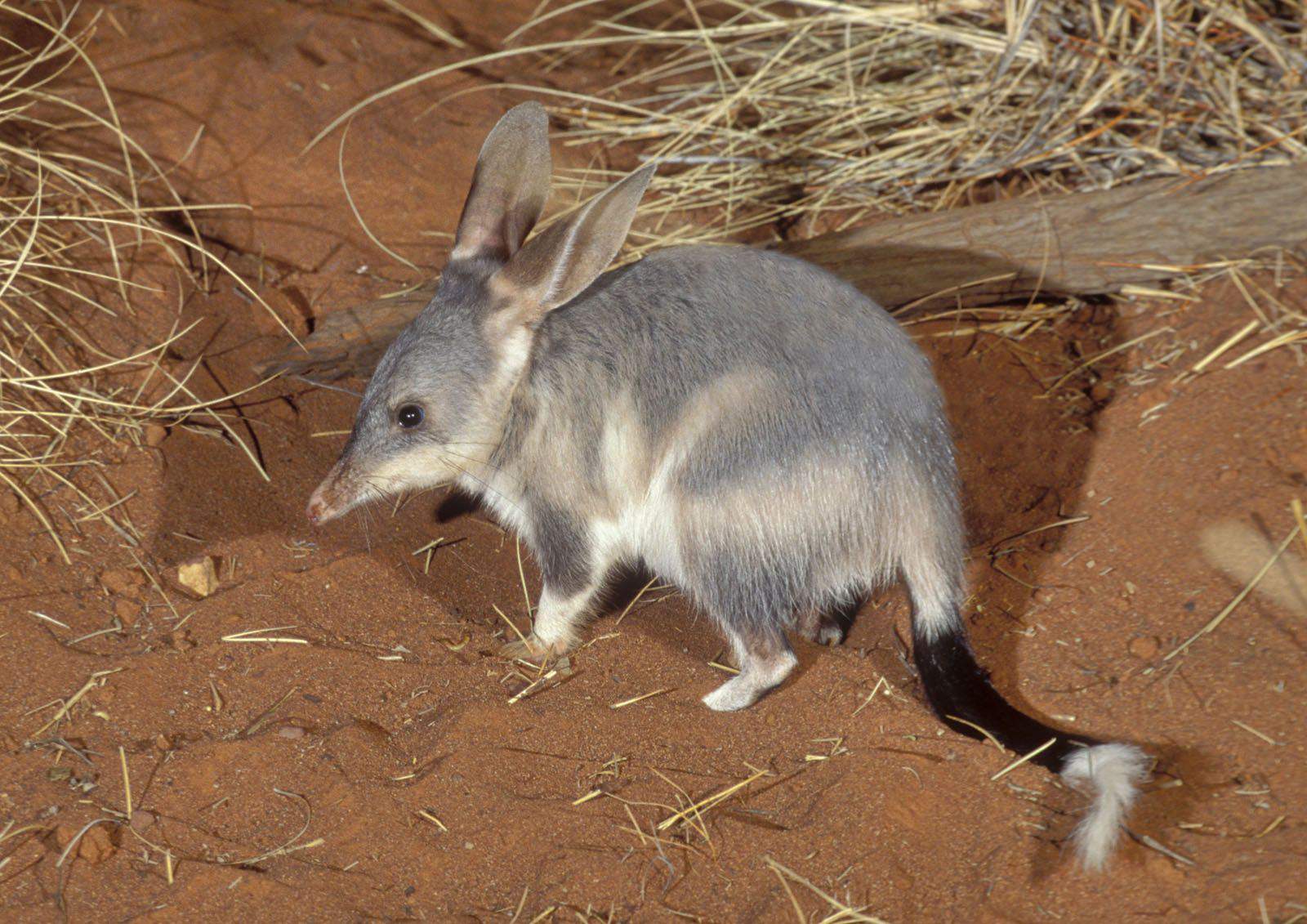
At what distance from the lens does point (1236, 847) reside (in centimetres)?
282

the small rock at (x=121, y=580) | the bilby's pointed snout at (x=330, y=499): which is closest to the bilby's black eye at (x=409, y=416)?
the bilby's pointed snout at (x=330, y=499)

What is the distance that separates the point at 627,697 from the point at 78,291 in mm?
2596

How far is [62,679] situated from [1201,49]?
15.7 feet

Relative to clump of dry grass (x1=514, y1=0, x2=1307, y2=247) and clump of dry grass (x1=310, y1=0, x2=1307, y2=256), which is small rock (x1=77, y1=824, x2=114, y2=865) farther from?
clump of dry grass (x1=310, y1=0, x2=1307, y2=256)

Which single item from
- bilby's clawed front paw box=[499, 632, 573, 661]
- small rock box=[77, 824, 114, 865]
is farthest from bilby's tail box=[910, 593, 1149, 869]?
small rock box=[77, 824, 114, 865]

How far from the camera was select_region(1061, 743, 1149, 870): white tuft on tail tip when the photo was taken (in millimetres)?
2766

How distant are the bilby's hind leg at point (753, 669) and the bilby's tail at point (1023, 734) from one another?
41 centimetres

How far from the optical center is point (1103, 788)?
282 cm

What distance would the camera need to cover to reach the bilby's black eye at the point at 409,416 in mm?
3652

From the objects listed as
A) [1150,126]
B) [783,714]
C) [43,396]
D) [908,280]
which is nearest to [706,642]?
[783,714]

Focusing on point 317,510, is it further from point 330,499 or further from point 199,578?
point 199,578

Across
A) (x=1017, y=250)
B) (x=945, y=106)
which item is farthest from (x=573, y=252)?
(x=945, y=106)

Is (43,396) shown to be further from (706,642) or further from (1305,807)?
(1305,807)

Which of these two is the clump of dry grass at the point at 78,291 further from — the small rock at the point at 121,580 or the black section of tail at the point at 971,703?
the black section of tail at the point at 971,703
